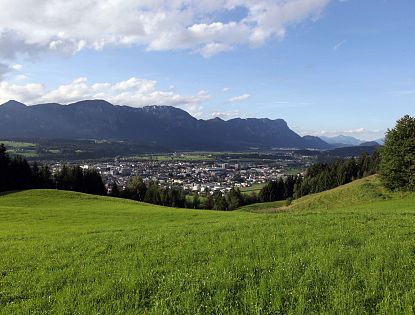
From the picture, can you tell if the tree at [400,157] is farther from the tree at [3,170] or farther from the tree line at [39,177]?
the tree at [3,170]

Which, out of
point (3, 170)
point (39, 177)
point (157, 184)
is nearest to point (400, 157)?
point (157, 184)

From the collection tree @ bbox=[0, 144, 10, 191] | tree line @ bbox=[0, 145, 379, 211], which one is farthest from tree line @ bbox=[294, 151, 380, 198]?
tree @ bbox=[0, 144, 10, 191]

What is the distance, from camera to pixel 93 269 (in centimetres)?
1241

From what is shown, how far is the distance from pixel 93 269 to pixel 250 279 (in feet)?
17.5

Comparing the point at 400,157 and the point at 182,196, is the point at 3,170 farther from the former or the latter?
the point at 400,157

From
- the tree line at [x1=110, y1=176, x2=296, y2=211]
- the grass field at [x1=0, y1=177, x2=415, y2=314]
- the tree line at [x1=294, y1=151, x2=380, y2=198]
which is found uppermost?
the grass field at [x1=0, y1=177, x2=415, y2=314]

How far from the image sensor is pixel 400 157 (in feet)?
221

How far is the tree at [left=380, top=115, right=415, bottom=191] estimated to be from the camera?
66.1 metres

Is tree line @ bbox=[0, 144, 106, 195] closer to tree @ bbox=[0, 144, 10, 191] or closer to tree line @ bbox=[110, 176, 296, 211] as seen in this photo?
tree @ bbox=[0, 144, 10, 191]

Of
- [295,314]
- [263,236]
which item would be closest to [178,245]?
[263,236]

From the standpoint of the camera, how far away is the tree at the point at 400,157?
6612 cm

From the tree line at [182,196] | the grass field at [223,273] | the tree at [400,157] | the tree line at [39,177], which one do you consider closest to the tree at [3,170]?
the tree line at [39,177]

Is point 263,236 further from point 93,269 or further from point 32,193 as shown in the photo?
point 32,193

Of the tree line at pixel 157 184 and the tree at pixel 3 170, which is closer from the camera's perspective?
the tree at pixel 3 170
